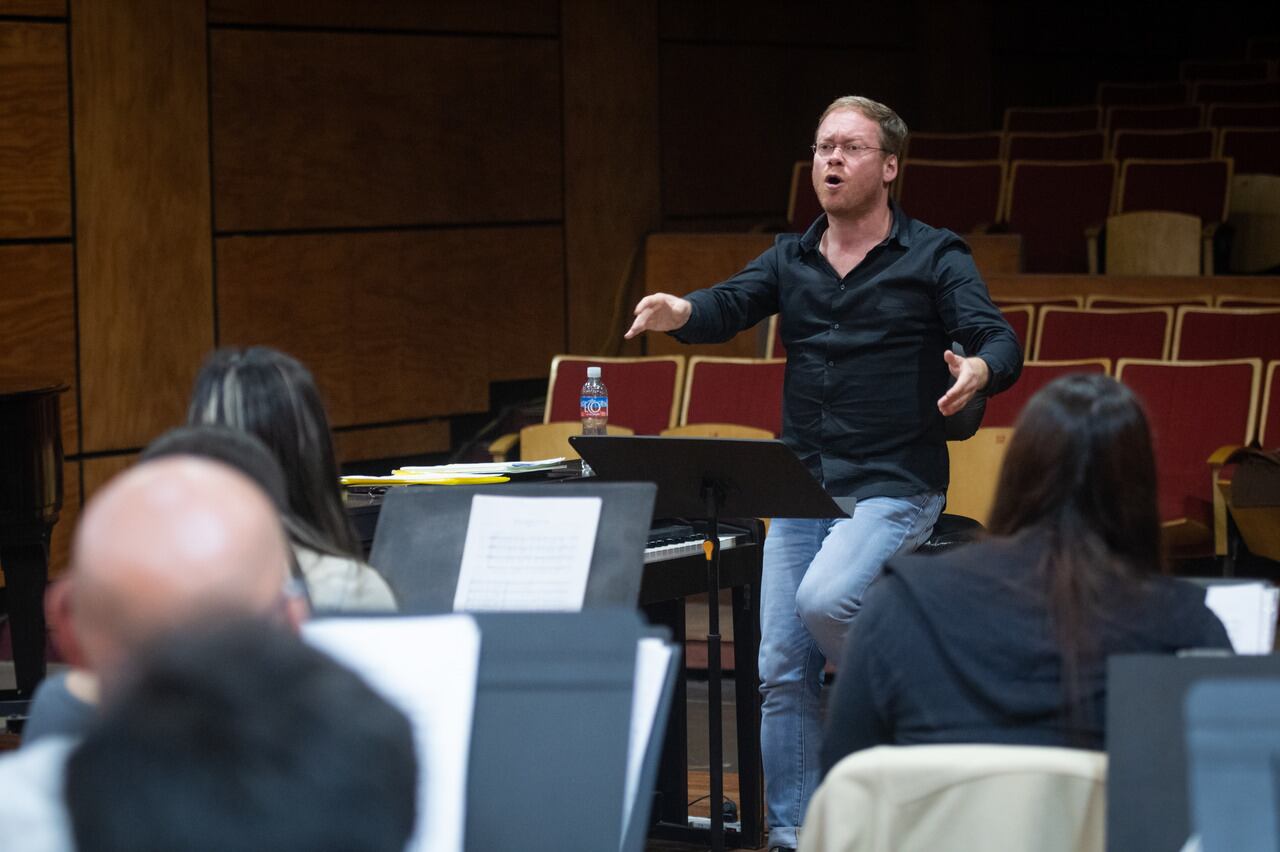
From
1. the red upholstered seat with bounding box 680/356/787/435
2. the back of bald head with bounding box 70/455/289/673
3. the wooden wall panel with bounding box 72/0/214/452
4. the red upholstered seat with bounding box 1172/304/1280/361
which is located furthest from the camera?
the wooden wall panel with bounding box 72/0/214/452

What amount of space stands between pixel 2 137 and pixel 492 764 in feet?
16.9

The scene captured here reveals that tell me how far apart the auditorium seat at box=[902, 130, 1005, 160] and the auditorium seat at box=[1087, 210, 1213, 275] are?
144 centimetres

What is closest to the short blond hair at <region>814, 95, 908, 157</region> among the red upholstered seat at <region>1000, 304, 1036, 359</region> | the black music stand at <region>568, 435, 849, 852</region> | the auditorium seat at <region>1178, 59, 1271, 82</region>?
the black music stand at <region>568, 435, 849, 852</region>

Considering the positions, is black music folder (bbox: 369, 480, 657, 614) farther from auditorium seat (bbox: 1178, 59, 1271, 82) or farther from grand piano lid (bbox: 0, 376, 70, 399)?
auditorium seat (bbox: 1178, 59, 1271, 82)

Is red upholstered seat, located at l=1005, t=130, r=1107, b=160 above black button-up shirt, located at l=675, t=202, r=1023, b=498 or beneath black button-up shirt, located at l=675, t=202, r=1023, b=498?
above

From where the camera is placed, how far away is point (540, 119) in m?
8.33

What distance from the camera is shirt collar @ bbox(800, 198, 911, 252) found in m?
3.42

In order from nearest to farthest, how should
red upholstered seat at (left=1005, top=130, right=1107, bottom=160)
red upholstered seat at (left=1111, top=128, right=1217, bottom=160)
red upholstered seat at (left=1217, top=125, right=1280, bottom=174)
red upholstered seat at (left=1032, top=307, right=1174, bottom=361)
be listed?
red upholstered seat at (left=1032, top=307, right=1174, bottom=361)
red upholstered seat at (left=1217, top=125, right=1280, bottom=174)
red upholstered seat at (left=1111, top=128, right=1217, bottom=160)
red upholstered seat at (left=1005, top=130, right=1107, bottom=160)

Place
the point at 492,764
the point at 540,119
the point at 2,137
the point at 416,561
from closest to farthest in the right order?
the point at 492,764 → the point at 416,561 → the point at 2,137 → the point at 540,119

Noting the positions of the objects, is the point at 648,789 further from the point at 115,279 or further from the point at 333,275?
the point at 333,275

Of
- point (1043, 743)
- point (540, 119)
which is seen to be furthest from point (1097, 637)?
point (540, 119)

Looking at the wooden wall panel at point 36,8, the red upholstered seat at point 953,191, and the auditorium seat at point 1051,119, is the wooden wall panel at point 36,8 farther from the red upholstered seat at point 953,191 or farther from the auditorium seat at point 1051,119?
the auditorium seat at point 1051,119

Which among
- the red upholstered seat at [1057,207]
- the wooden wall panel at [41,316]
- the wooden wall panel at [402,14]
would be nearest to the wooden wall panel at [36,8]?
the wooden wall panel at [402,14]

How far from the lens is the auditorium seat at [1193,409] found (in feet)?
17.8
